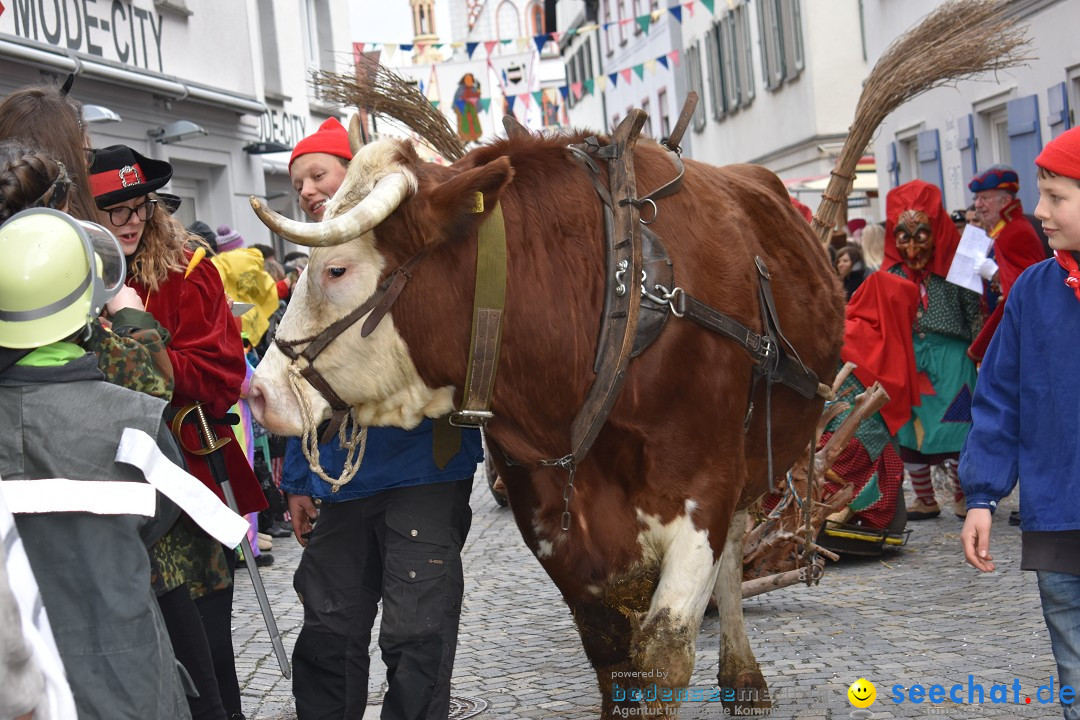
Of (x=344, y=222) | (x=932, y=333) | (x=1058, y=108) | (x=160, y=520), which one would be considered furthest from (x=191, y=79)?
(x=160, y=520)

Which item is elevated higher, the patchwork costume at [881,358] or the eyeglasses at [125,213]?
the eyeglasses at [125,213]

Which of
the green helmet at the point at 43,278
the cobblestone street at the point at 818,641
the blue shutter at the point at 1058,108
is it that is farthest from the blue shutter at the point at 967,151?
the green helmet at the point at 43,278

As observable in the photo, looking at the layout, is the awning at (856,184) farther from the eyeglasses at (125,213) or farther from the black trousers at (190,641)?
the black trousers at (190,641)

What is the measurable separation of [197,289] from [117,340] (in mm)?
797

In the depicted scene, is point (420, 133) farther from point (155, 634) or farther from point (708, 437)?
point (155, 634)

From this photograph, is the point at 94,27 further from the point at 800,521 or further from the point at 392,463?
the point at 392,463

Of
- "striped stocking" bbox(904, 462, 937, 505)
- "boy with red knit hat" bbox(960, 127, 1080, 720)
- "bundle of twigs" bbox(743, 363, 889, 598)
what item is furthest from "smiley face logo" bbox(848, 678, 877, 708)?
"striped stocking" bbox(904, 462, 937, 505)

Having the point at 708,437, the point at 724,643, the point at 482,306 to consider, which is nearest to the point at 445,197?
the point at 482,306

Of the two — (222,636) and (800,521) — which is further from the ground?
(222,636)

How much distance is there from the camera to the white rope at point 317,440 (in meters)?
3.54

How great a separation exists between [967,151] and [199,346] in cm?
1387

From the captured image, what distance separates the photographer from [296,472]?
4188mm

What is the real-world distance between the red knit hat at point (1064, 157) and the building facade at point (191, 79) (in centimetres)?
801

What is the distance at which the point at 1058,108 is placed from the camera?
43.1ft
